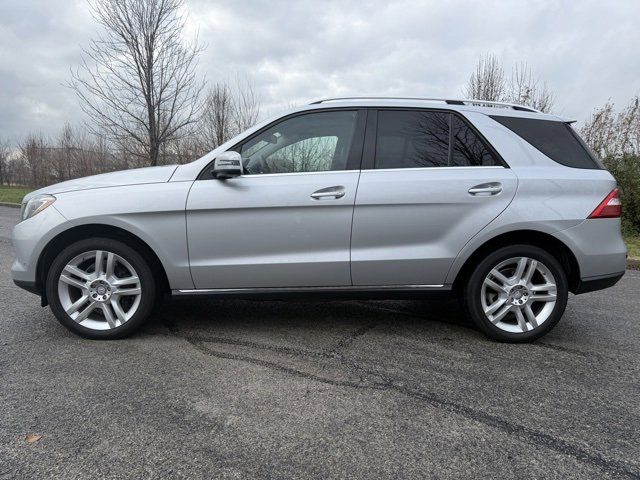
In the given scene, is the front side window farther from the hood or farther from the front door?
the hood

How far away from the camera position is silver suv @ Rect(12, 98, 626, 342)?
333 cm

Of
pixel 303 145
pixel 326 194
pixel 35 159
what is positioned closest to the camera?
pixel 326 194

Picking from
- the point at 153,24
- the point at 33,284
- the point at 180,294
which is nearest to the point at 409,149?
the point at 180,294

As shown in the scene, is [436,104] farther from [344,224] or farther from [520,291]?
[520,291]

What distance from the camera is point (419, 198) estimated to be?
3346 millimetres

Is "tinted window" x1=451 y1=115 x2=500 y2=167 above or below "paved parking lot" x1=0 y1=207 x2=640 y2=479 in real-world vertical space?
above

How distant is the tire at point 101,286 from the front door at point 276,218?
0.42 meters

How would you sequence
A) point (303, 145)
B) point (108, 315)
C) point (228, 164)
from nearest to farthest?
point (228, 164) → point (108, 315) → point (303, 145)

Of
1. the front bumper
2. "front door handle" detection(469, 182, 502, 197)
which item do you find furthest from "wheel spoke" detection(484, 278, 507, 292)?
the front bumper

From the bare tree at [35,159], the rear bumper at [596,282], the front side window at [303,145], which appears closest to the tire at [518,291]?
the rear bumper at [596,282]

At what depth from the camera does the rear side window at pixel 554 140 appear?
3.50 meters

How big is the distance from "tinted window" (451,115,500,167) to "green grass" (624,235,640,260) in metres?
5.75

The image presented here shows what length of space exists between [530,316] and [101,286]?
325 centimetres

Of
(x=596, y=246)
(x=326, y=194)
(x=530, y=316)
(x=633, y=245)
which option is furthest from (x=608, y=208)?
(x=633, y=245)
